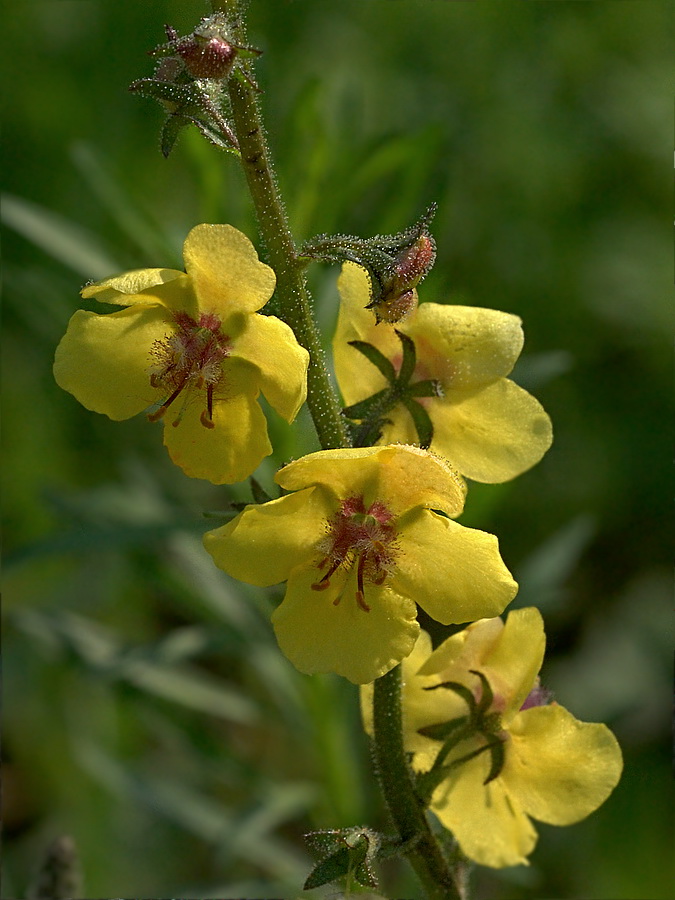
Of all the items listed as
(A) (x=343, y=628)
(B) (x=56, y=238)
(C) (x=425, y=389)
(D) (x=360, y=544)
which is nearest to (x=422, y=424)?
(C) (x=425, y=389)

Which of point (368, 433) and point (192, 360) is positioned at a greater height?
point (192, 360)

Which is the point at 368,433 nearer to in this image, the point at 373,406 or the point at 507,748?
the point at 373,406

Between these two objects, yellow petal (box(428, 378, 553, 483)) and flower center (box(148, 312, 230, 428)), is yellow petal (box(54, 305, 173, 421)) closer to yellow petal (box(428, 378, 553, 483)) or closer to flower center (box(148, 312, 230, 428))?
flower center (box(148, 312, 230, 428))

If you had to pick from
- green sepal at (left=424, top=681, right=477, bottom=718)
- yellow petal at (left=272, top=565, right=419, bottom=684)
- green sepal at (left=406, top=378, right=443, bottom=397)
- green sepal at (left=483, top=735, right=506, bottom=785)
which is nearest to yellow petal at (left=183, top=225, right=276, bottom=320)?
green sepal at (left=406, top=378, right=443, bottom=397)

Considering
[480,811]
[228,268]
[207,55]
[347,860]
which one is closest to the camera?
[207,55]

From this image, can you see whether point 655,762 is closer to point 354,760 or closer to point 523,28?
point 354,760

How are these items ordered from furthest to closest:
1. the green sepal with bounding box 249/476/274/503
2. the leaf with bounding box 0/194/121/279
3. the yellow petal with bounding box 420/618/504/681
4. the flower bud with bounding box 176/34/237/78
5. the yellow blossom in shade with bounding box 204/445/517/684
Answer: the leaf with bounding box 0/194/121/279 → the yellow petal with bounding box 420/618/504/681 → the green sepal with bounding box 249/476/274/503 → the yellow blossom in shade with bounding box 204/445/517/684 → the flower bud with bounding box 176/34/237/78
